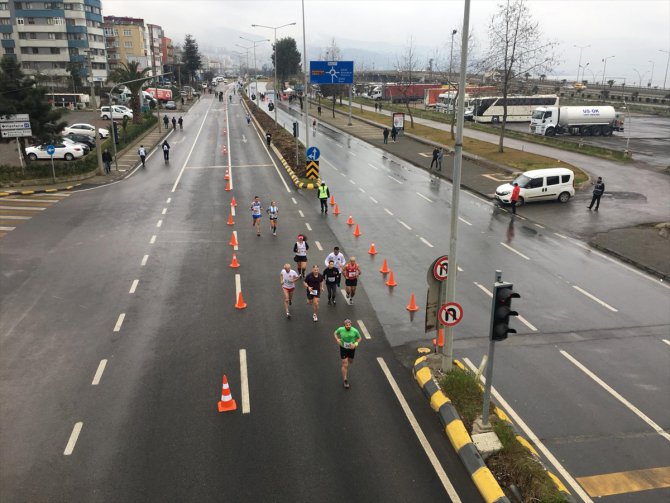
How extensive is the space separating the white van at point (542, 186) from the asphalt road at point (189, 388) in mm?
12284

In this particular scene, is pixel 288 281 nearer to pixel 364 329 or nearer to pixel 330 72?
pixel 364 329

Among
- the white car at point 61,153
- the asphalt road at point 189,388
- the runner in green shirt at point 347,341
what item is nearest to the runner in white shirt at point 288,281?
the asphalt road at point 189,388

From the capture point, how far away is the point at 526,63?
41.7 metres

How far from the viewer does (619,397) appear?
10.4m

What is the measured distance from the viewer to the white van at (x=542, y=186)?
86.8 feet

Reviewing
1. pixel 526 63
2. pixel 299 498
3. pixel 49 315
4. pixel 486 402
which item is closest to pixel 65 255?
pixel 49 315

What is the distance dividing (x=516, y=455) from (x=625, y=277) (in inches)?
460

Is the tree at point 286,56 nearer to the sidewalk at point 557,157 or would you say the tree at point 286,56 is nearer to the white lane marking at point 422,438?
the sidewalk at point 557,157

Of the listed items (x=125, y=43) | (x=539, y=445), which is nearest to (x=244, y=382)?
(x=539, y=445)

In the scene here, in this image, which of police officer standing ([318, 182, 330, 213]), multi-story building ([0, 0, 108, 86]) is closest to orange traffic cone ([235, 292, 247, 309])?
Result: police officer standing ([318, 182, 330, 213])

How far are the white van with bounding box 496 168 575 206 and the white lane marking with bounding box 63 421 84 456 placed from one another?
73.5 feet

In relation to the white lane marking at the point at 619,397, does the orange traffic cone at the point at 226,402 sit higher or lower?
higher

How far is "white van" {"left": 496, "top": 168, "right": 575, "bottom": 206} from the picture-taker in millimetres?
26453

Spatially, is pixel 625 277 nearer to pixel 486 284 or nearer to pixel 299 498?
pixel 486 284
